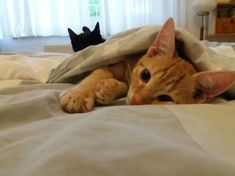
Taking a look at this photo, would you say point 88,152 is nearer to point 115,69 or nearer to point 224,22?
point 115,69

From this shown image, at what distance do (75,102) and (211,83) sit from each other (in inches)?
12.6

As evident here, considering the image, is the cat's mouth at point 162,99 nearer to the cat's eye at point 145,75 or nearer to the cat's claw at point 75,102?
the cat's eye at point 145,75

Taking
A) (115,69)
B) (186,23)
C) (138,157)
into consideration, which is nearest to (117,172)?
(138,157)

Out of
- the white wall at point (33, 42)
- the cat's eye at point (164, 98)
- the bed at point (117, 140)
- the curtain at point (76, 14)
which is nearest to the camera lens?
the bed at point (117, 140)

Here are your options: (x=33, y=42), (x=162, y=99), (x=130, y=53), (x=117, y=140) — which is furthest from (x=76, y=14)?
(x=117, y=140)

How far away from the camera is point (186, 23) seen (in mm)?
3305

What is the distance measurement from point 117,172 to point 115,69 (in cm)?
60

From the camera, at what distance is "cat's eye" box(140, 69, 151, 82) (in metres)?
0.75

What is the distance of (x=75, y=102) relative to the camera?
0.63 metres

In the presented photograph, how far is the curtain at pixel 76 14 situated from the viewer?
3061 millimetres

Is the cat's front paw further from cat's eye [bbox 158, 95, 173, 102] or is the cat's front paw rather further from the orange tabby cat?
cat's eye [bbox 158, 95, 173, 102]

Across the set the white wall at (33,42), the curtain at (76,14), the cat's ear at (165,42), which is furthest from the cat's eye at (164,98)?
the white wall at (33,42)

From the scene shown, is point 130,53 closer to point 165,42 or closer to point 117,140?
point 165,42

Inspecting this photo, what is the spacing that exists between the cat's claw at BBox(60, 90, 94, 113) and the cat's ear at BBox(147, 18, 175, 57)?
0.74 ft
